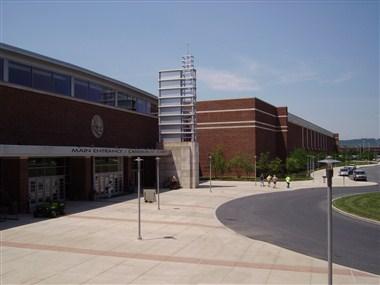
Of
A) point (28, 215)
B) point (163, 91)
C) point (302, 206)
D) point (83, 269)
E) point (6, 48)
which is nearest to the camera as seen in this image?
point (83, 269)

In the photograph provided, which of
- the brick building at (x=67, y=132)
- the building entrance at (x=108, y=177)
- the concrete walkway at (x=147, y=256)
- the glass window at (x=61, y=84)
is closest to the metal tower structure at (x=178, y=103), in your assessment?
the brick building at (x=67, y=132)

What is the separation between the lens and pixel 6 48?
28.7 meters

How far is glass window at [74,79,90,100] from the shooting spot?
3655cm

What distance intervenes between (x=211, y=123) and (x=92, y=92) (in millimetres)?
26596

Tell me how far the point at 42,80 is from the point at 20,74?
7.29 ft

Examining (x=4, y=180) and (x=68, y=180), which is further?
(x=68, y=180)

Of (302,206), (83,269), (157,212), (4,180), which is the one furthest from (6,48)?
(302,206)

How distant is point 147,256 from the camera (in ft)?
50.1

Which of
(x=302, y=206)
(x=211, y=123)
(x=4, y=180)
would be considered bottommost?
(x=302, y=206)

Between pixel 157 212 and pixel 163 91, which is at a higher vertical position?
pixel 163 91

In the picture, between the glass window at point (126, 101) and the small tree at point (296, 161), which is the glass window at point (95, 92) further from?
the small tree at point (296, 161)

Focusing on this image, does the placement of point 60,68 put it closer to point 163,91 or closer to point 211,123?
point 163,91

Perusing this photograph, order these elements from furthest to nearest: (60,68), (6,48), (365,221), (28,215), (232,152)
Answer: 1. (232,152)
2. (60,68)
3. (6,48)
4. (28,215)
5. (365,221)

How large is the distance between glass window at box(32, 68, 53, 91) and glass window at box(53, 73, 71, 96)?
1.75 feet
